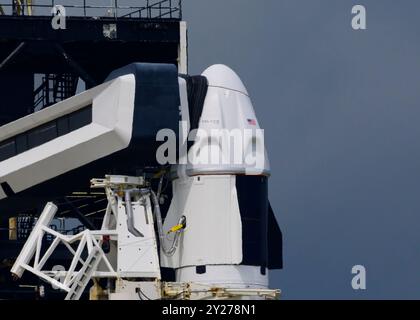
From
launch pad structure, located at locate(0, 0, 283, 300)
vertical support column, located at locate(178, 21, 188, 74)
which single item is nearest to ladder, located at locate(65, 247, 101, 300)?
launch pad structure, located at locate(0, 0, 283, 300)

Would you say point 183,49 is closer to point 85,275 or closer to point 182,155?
point 182,155

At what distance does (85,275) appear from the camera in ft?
254

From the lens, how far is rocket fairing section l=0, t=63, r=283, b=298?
252ft

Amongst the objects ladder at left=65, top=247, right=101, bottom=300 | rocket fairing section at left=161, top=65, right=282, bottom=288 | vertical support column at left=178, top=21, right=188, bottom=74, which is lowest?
ladder at left=65, top=247, right=101, bottom=300

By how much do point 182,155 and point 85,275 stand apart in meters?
7.54

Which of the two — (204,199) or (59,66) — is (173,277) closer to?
(204,199)

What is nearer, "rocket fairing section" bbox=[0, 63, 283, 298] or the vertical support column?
"rocket fairing section" bbox=[0, 63, 283, 298]

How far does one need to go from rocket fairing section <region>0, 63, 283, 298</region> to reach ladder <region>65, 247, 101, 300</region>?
3.58m

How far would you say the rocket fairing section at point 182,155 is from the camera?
7694 centimetres

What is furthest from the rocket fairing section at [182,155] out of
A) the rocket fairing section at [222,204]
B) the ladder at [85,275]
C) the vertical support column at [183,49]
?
the vertical support column at [183,49]

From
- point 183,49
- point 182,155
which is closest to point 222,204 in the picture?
point 182,155

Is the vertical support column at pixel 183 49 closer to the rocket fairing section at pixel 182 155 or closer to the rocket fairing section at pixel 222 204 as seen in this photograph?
the rocket fairing section at pixel 182 155

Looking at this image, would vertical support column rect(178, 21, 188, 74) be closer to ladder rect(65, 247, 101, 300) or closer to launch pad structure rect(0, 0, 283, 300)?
launch pad structure rect(0, 0, 283, 300)
